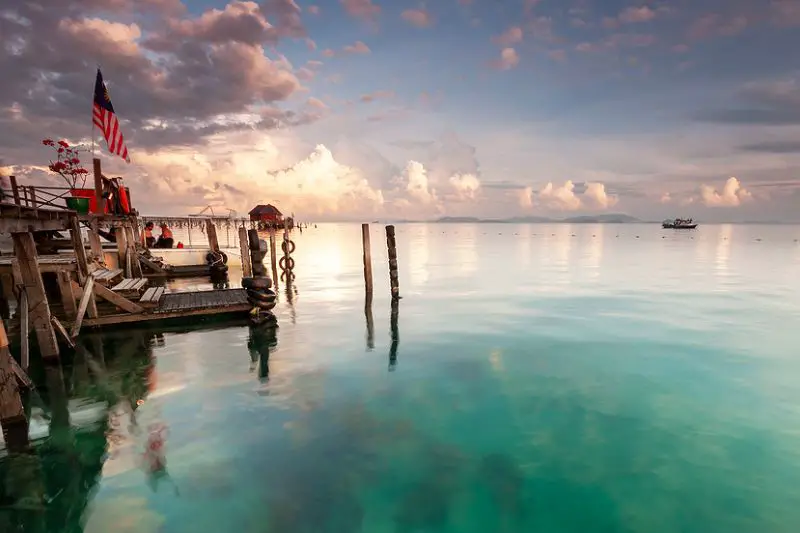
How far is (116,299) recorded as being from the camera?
1530 centimetres

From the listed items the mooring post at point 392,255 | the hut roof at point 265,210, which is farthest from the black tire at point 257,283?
the hut roof at point 265,210

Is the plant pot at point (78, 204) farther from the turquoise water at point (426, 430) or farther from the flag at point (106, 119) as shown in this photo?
the turquoise water at point (426, 430)

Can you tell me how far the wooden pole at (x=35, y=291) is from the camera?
1027cm

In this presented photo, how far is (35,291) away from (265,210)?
327ft

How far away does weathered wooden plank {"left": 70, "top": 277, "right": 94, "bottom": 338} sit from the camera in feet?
45.7

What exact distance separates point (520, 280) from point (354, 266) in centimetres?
1779

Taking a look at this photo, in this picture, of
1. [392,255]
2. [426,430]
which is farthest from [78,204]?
[426,430]

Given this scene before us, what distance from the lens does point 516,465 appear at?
7875mm

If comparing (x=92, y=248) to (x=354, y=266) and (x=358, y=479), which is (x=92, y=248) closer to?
(x=358, y=479)

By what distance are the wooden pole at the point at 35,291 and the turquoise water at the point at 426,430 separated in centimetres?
87

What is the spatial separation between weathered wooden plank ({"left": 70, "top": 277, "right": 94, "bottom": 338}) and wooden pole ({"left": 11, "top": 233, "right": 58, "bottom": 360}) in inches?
62.0

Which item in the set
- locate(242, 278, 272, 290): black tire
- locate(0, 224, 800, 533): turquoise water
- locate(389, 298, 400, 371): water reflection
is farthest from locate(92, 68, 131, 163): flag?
locate(389, 298, 400, 371): water reflection

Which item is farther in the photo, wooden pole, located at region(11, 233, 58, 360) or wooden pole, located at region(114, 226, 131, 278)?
wooden pole, located at region(114, 226, 131, 278)

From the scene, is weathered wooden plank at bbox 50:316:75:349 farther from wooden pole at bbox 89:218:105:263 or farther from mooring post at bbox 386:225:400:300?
mooring post at bbox 386:225:400:300
